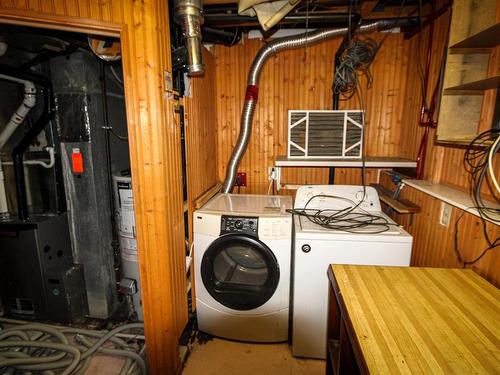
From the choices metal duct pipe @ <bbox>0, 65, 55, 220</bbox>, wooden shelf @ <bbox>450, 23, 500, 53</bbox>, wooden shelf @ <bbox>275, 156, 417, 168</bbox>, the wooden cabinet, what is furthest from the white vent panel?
metal duct pipe @ <bbox>0, 65, 55, 220</bbox>

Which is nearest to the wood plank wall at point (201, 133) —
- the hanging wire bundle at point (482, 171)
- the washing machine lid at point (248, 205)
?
the washing machine lid at point (248, 205)

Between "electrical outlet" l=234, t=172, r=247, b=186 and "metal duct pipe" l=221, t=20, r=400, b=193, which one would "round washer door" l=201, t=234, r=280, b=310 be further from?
"electrical outlet" l=234, t=172, r=247, b=186

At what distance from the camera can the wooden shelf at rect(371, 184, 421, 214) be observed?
1987 mm

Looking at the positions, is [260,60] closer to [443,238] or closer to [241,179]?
[241,179]

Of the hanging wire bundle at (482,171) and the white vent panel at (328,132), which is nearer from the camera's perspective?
the hanging wire bundle at (482,171)

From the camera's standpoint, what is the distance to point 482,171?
1326 mm

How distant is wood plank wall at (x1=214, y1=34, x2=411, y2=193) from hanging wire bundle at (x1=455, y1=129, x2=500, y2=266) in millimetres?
1114

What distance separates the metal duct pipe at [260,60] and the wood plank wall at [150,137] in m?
0.92

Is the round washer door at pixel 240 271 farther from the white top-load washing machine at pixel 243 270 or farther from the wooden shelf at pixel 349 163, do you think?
the wooden shelf at pixel 349 163

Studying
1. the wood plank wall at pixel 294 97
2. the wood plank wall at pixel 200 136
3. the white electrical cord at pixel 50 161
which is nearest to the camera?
the wood plank wall at pixel 200 136

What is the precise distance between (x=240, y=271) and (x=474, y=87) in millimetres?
2001

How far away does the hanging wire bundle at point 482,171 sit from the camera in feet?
3.84

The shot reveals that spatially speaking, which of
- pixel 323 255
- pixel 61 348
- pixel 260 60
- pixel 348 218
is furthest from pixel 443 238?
pixel 61 348

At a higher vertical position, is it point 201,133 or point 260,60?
point 260,60
